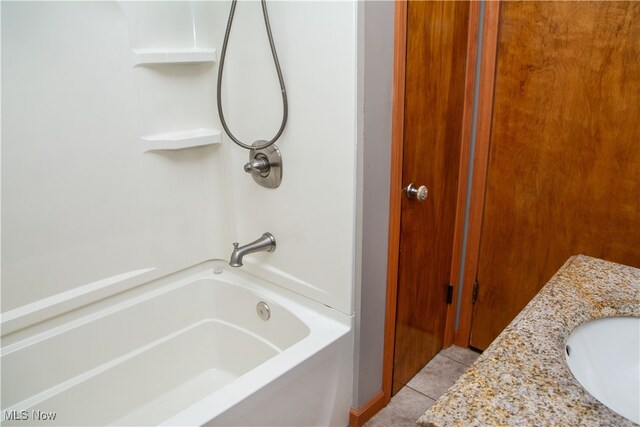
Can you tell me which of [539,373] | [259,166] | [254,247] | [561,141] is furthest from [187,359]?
[561,141]

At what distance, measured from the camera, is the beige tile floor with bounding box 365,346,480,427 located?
1.83 metres

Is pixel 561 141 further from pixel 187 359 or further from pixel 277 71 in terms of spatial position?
pixel 187 359

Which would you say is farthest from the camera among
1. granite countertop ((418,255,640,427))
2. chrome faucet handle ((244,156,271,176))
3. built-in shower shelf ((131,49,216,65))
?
chrome faucet handle ((244,156,271,176))

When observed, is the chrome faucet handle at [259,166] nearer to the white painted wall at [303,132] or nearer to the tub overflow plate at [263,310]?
the white painted wall at [303,132]

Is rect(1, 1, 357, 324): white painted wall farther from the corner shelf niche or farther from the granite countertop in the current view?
the granite countertop

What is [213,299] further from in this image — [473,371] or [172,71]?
[473,371]

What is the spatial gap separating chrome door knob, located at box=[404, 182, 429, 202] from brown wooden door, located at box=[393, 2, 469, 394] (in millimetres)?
22

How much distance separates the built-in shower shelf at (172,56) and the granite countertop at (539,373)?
131 centimetres

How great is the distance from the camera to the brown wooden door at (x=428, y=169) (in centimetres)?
160

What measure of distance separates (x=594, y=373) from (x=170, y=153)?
1.44 meters

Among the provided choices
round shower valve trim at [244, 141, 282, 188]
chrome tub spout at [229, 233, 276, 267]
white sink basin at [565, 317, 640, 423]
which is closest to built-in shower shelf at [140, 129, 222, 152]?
round shower valve trim at [244, 141, 282, 188]

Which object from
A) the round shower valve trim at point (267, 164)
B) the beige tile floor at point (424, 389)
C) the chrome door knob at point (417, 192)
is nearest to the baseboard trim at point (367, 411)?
the beige tile floor at point (424, 389)

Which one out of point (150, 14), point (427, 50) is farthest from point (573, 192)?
point (150, 14)

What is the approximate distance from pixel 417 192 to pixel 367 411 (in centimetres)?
84
